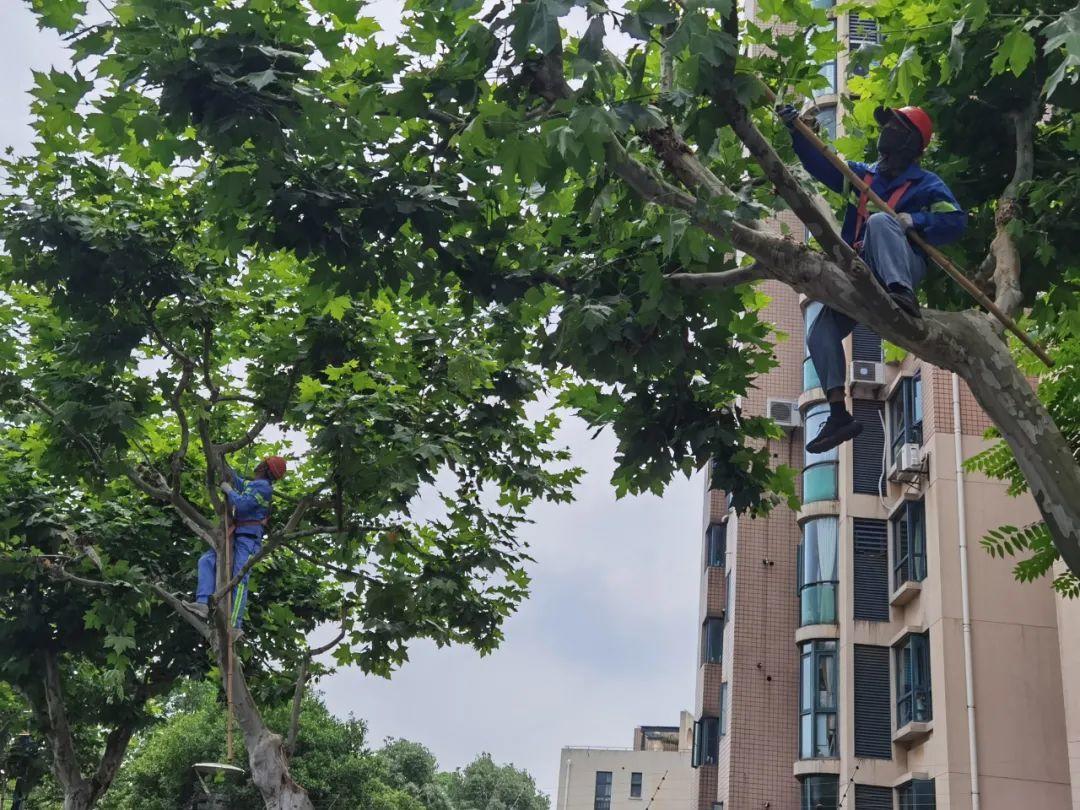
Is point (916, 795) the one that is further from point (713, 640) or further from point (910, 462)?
point (713, 640)

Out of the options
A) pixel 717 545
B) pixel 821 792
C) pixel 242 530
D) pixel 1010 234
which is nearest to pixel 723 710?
pixel 717 545

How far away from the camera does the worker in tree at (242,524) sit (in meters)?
13.5

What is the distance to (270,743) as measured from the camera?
13.0 m

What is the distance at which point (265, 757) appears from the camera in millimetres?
12953

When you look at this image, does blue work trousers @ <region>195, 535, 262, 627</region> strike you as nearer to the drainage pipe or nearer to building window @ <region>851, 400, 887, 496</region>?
the drainage pipe

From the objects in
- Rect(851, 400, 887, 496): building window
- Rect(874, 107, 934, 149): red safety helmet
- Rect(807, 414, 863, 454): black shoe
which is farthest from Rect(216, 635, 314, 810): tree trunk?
Rect(851, 400, 887, 496): building window

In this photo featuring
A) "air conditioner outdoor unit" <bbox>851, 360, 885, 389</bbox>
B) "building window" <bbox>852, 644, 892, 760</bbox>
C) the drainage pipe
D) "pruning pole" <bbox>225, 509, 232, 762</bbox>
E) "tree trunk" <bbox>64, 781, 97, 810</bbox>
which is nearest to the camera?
"pruning pole" <bbox>225, 509, 232, 762</bbox>

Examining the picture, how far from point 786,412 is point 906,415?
243 inches

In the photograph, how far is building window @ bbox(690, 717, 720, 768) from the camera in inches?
1336

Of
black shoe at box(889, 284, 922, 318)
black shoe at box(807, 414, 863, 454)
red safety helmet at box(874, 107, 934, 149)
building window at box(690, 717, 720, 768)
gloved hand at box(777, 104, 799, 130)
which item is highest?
building window at box(690, 717, 720, 768)

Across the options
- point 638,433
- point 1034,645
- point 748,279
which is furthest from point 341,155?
point 1034,645

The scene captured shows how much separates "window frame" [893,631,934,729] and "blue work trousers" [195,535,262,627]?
44.4ft

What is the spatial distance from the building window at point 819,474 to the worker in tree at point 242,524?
1675cm

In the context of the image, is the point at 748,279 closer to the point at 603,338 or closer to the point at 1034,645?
the point at 603,338
